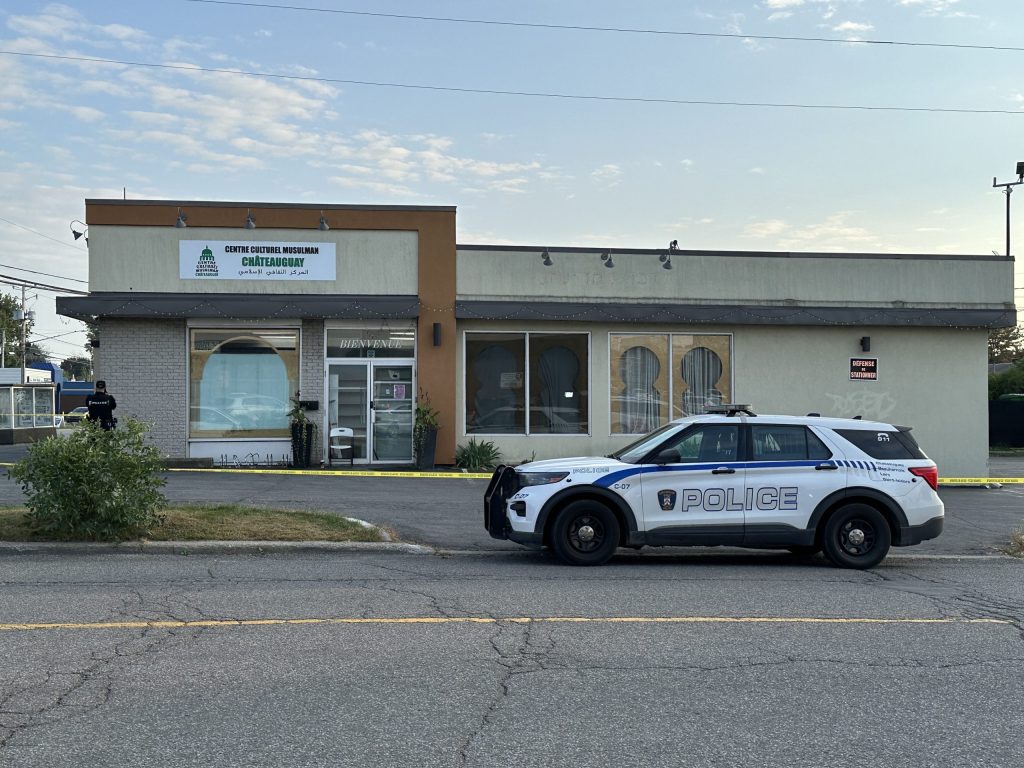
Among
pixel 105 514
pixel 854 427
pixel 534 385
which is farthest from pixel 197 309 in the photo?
pixel 854 427

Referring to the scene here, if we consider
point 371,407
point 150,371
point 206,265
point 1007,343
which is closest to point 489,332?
point 371,407

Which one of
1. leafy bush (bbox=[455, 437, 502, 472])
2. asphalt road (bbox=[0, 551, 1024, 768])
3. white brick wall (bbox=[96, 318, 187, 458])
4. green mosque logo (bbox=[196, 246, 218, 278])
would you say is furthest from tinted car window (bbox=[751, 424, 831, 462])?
white brick wall (bbox=[96, 318, 187, 458])

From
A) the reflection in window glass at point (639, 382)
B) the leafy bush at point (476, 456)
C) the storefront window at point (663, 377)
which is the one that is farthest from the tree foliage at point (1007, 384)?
the leafy bush at point (476, 456)

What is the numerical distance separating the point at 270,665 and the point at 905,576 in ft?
23.5

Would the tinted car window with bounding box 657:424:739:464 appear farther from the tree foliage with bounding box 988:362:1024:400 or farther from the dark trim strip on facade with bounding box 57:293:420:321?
the tree foliage with bounding box 988:362:1024:400

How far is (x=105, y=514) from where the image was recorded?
11.1 metres

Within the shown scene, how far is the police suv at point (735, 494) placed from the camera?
10.8 meters

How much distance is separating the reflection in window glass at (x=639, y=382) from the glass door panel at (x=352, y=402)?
5274 millimetres

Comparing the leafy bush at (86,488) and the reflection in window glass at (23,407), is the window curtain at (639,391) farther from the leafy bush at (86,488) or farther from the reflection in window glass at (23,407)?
the reflection in window glass at (23,407)

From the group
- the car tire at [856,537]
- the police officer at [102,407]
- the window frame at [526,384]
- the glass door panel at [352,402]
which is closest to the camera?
the car tire at [856,537]

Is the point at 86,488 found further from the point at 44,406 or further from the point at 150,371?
the point at 44,406

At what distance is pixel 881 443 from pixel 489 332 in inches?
447

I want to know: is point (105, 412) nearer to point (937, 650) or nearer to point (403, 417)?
point (403, 417)

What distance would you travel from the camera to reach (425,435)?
2042 centimetres
